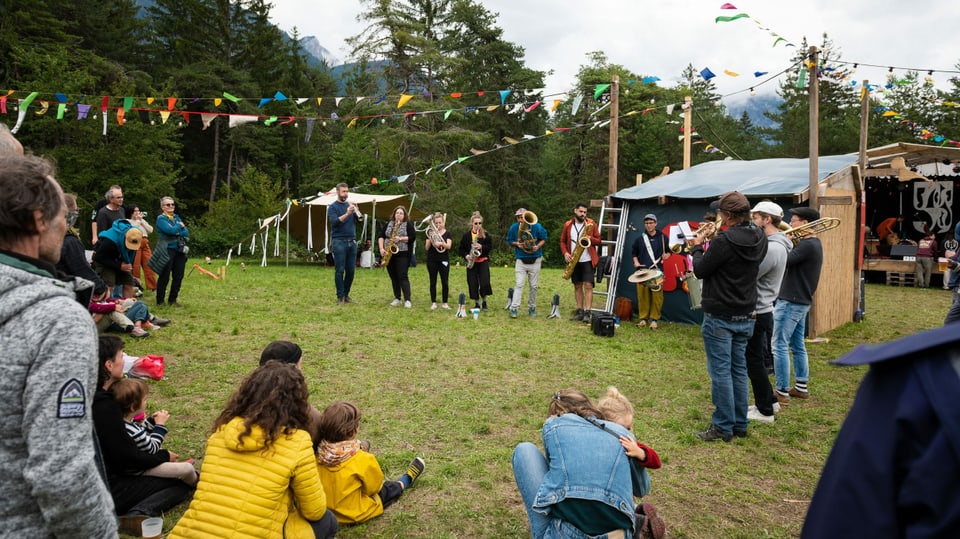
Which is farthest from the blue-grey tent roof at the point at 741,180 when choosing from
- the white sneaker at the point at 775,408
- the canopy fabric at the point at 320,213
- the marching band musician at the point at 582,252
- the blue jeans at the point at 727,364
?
the canopy fabric at the point at 320,213

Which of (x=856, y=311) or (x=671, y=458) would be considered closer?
(x=671, y=458)

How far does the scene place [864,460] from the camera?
2.63ft

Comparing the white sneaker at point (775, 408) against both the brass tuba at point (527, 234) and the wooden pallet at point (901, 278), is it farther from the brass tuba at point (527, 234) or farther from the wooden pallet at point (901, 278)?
the wooden pallet at point (901, 278)

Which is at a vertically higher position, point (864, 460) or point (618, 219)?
point (618, 219)

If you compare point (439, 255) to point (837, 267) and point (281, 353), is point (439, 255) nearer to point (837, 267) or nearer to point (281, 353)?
point (837, 267)

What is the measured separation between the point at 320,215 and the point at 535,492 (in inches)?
690

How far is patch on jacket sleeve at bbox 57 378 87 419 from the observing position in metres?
1.36

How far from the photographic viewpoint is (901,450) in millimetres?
775

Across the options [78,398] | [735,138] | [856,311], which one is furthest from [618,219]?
[735,138]

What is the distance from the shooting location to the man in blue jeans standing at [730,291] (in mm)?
4180

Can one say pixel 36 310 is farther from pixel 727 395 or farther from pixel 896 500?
pixel 727 395

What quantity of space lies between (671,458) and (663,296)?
18.6 feet

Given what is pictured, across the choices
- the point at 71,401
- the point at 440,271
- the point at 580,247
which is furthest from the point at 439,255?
the point at 71,401

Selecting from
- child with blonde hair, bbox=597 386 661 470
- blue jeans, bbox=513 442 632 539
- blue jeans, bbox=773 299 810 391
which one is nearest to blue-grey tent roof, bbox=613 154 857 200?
blue jeans, bbox=773 299 810 391
